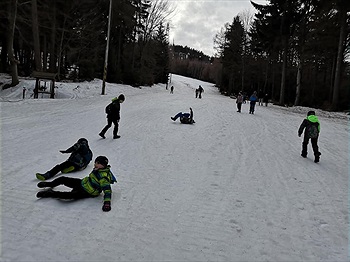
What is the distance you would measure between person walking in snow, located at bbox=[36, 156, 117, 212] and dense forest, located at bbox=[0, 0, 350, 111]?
1872cm

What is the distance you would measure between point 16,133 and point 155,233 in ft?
24.9

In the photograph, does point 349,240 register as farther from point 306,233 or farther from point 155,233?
point 155,233

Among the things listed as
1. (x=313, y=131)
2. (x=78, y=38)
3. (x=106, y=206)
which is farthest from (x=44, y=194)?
(x=78, y=38)

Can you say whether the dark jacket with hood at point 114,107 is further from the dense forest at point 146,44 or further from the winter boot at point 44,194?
the dense forest at point 146,44

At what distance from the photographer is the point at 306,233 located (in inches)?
181

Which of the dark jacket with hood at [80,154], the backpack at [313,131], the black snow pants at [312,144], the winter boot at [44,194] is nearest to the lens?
the winter boot at [44,194]

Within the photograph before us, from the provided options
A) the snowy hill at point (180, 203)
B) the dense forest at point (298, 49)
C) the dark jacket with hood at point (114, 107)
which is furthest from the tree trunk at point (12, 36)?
the dense forest at point (298, 49)

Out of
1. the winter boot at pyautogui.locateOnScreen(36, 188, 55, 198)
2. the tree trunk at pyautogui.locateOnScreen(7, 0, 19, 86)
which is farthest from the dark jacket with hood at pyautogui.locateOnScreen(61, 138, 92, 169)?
the tree trunk at pyautogui.locateOnScreen(7, 0, 19, 86)

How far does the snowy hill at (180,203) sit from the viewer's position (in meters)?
3.90

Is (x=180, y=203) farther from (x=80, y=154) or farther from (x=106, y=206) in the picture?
(x=80, y=154)

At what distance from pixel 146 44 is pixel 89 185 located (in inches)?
1738

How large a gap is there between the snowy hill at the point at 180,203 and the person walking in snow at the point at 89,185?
123 mm

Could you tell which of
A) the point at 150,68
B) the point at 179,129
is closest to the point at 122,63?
the point at 150,68

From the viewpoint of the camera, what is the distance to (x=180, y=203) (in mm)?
5266
